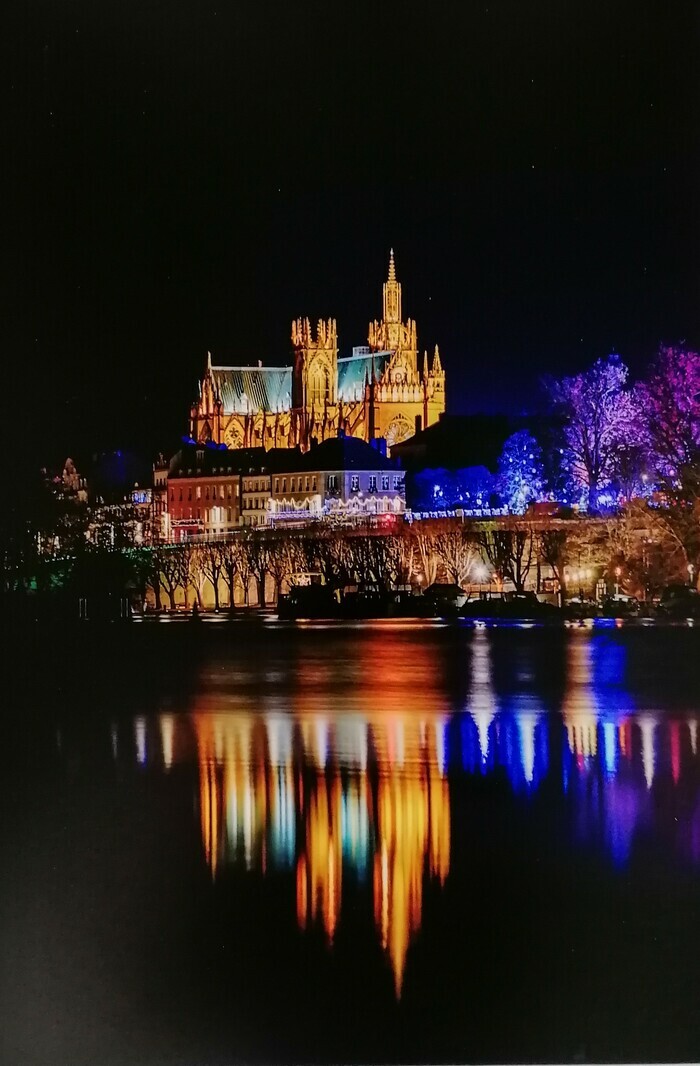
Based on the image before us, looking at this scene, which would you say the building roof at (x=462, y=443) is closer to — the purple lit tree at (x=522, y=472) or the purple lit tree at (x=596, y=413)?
the purple lit tree at (x=522, y=472)

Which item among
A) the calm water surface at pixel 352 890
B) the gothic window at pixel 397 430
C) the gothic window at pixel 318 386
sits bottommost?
the calm water surface at pixel 352 890

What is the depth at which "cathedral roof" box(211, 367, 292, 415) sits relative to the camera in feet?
427

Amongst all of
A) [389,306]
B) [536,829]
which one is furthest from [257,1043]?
[389,306]

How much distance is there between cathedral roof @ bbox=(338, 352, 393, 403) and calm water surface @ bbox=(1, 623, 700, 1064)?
338 ft

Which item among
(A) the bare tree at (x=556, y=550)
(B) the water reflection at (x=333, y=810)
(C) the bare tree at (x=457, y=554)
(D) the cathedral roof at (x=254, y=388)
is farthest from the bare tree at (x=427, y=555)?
(D) the cathedral roof at (x=254, y=388)

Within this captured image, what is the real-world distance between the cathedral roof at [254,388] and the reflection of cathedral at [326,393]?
0.06 metres

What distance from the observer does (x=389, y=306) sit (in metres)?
134

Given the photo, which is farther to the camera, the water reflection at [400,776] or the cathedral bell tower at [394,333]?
the cathedral bell tower at [394,333]

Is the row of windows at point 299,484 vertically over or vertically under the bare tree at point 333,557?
over

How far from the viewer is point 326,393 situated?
130m

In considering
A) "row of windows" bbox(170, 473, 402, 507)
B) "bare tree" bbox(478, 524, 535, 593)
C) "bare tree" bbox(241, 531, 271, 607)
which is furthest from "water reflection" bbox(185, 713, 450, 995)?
"row of windows" bbox(170, 473, 402, 507)

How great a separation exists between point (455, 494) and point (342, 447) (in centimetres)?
1126

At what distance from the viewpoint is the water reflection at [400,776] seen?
48.7 feet

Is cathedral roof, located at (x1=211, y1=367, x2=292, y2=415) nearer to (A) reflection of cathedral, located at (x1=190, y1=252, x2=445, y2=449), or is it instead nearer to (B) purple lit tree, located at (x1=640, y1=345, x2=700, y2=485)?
(A) reflection of cathedral, located at (x1=190, y1=252, x2=445, y2=449)
